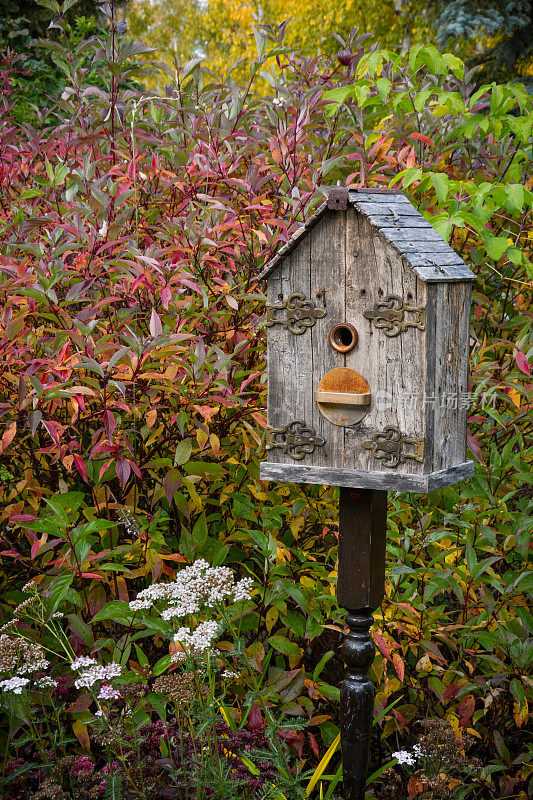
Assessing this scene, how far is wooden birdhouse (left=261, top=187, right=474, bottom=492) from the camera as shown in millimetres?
1978

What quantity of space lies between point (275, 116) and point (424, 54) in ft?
1.94

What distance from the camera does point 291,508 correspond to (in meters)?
2.70

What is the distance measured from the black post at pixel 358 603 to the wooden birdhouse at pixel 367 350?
0.60ft

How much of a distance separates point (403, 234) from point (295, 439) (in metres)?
0.57

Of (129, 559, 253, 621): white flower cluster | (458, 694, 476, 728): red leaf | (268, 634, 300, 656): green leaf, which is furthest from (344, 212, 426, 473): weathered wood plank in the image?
(458, 694, 476, 728): red leaf

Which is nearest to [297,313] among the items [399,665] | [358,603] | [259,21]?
[358,603]

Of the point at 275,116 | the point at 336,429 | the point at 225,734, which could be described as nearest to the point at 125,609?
the point at 225,734

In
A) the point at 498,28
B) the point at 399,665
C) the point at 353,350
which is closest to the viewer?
the point at 353,350

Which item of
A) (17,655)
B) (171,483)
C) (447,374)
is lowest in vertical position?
(17,655)

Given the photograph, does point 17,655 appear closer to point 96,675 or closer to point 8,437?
point 96,675

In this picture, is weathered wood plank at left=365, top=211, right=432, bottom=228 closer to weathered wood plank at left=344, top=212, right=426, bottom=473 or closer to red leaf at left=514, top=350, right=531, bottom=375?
weathered wood plank at left=344, top=212, right=426, bottom=473

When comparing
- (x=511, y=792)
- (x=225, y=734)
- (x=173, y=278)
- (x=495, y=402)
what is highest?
(x=173, y=278)

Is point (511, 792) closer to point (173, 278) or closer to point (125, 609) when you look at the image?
point (125, 609)

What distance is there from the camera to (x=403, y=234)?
2012 millimetres
